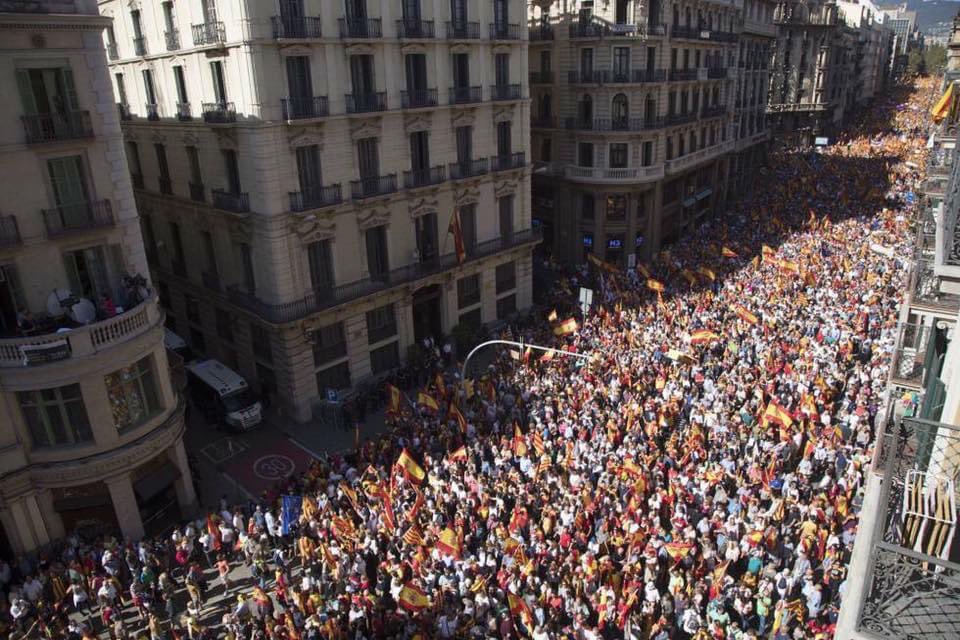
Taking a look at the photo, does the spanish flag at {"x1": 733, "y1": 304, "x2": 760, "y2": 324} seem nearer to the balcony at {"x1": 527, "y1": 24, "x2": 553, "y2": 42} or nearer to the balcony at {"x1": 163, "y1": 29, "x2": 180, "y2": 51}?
the balcony at {"x1": 527, "y1": 24, "x2": 553, "y2": 42}

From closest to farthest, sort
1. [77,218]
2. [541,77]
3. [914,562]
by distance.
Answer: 1. [914,562]
2. [77,218]
3. [541,77]

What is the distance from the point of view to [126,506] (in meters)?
23.4

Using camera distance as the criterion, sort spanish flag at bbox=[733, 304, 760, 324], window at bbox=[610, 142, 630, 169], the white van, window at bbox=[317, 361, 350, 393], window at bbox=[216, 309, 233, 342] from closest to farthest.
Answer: the white van → spanish flag at bbox=[733, 304, 760, 324] → window at bbox=[317, 361, 350, 393] → window at bbox=[216, 309, 233, 342] → window at bbox=[610, 142, 630, 169]

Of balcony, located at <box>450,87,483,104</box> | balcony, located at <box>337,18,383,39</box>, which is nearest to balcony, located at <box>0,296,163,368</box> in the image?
balcony, located at <box>337,18,383,39</box>

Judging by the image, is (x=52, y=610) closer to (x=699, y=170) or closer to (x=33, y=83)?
(x=33, y=83)

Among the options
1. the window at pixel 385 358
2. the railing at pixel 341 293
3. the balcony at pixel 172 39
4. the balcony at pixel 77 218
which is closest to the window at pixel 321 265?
the railing at pixel 341 293

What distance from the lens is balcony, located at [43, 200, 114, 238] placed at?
2162 cm

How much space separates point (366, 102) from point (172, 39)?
9101 mm

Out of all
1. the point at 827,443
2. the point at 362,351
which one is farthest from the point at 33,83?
the point at 827,443

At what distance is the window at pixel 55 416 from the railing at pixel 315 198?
11963 millimetres

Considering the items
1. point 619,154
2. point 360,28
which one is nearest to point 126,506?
point 360,28

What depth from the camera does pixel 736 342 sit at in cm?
3073

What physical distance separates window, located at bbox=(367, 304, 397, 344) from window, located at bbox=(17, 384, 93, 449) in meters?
14.6

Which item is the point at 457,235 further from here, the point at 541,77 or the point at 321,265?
the point at 541,77
